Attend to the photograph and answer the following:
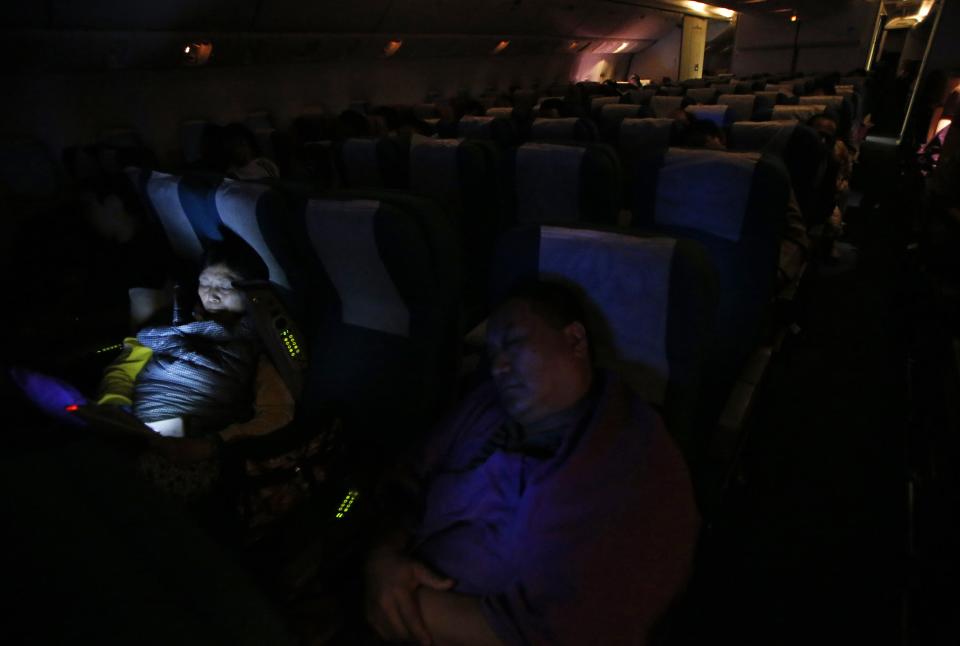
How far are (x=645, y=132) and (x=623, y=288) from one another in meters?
3.47

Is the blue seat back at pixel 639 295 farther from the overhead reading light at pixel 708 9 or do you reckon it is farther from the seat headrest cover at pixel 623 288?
the overhead reading light at pixel 708 9

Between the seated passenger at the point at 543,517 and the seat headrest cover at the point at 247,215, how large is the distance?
101 cm

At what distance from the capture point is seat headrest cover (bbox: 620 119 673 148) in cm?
421

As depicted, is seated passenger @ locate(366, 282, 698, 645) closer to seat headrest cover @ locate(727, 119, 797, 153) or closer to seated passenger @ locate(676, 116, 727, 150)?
seat headrest cover @ locate(727, 119, 797, 153)

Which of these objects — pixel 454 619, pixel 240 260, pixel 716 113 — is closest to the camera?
pixel 454 619

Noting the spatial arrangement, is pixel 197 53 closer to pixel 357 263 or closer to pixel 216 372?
pixel 216 372

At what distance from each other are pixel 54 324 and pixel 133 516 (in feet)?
8.61

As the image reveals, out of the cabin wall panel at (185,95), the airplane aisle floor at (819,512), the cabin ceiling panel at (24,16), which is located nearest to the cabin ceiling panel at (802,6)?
the cabin wall panel at (185,95)

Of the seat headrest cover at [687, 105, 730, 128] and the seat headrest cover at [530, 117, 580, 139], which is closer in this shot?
the seat headrest cover at [530, 117, 580, 139]

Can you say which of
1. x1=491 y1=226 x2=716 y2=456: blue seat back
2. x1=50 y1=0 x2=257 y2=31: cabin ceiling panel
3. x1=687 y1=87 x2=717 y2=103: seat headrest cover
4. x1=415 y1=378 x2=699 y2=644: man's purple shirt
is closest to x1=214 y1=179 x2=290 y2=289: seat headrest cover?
x1=491 y1=226 x2=716 y2=456: blue seat back

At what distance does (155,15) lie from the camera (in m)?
5.41

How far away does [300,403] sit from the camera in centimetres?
195

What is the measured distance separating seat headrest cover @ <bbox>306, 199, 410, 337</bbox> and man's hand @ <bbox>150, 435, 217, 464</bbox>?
1.91 ft

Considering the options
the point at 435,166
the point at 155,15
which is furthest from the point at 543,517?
the point at 155,15
